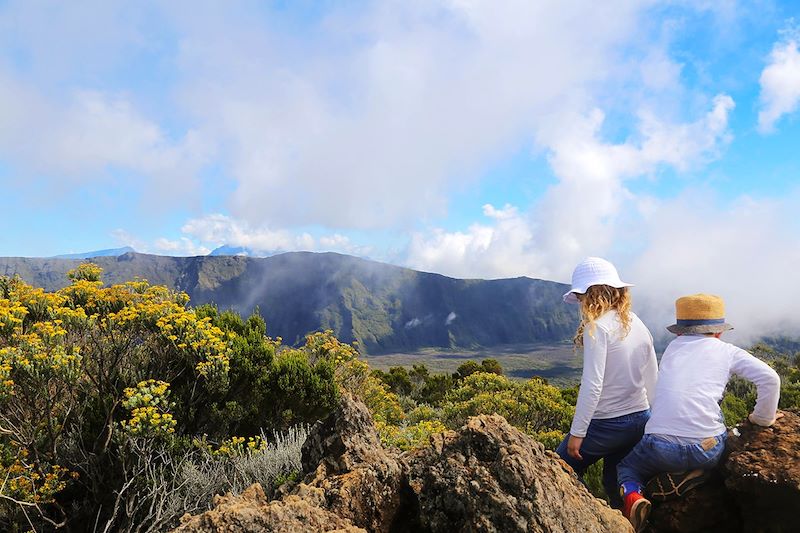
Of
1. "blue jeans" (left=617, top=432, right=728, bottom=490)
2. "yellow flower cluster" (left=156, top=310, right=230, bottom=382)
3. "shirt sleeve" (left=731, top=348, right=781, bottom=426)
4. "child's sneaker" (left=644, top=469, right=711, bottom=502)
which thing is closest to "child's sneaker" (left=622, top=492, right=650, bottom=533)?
"blue jeans" (left=617, top=432, right=728, bottom=490)

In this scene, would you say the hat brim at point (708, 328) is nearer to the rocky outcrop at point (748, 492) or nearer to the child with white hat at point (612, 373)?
the child with white hat at point (612, 373)

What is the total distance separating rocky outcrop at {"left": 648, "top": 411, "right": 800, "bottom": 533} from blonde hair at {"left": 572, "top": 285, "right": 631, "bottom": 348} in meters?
1.11

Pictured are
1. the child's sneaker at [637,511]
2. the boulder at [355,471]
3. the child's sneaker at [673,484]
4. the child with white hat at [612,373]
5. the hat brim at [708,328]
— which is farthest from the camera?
the child with white hat at [612,373]

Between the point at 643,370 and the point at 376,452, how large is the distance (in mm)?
2171

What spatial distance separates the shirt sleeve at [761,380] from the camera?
10.7ft

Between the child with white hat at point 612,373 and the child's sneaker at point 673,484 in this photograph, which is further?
the child with white hat at point 612,373

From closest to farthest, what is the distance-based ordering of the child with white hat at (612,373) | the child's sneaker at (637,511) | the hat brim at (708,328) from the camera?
the child's sneaker at (637,511), the hat brim at (708,328), the child with white hat at (612,373)

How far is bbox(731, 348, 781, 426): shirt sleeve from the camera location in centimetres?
327

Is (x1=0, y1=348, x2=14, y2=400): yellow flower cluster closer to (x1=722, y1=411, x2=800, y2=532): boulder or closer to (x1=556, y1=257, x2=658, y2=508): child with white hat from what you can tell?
(x1=556, y1=257, x2=658, y2=508): child with white hat

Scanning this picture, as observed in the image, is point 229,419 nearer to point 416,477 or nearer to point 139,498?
point 139,498

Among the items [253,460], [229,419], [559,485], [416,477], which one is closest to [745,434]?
[559,485]

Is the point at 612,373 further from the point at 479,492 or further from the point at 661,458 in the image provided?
the point at 479,492

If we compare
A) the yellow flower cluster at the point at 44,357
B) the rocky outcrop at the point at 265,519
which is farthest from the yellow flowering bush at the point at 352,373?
the rocky outcrop at the point at 265,519

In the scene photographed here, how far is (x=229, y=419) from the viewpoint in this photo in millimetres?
6207
